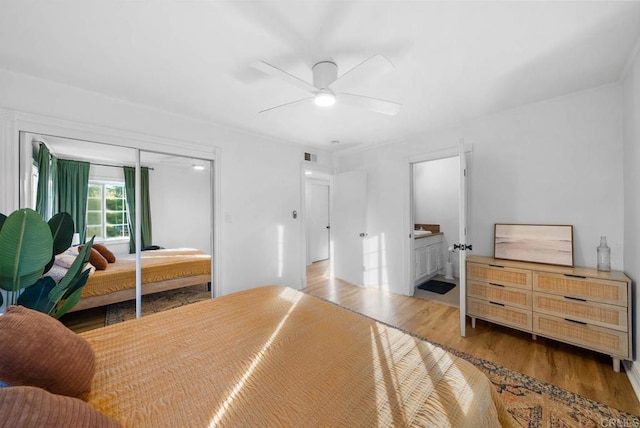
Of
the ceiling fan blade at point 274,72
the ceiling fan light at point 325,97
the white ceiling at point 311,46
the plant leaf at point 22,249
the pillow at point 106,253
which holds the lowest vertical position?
the pillow at point 106,253

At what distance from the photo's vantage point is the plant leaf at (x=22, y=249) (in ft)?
4.10

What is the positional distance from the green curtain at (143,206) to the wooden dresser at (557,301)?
3.61m

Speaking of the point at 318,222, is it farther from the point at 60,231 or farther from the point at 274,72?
the point at 60,231

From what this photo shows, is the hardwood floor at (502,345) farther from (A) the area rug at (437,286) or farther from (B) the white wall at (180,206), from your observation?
(B) the white wall at (180,206)

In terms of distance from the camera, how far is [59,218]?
1.57 meters

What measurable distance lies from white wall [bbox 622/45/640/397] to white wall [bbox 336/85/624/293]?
12 cm

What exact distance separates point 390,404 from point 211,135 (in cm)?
324

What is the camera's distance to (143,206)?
2.77m

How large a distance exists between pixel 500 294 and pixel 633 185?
1.33m

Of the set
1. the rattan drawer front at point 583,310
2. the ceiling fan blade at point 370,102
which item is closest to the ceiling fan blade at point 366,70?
the ceiling fan blade at point 370,102

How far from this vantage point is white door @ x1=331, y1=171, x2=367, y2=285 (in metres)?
4.22

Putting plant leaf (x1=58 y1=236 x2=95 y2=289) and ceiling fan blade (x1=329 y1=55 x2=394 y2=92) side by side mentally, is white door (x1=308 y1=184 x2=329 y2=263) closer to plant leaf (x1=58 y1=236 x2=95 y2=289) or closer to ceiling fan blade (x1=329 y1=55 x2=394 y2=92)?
ceiling fan blade (x1=329 y1=55 x2=394 y2=92)

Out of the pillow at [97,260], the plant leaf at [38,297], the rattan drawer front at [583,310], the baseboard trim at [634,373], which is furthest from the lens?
the pillow at [97,260]

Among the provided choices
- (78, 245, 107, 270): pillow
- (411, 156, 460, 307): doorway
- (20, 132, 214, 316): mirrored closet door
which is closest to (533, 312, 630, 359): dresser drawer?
(411, 156, 460, 307): doorway
